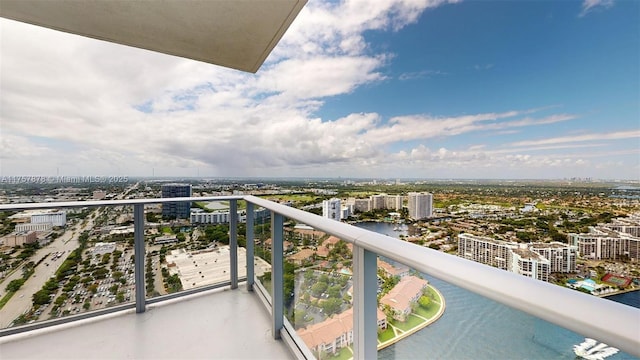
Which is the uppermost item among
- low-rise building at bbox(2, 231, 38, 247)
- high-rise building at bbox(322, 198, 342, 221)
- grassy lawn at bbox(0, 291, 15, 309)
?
high-rise building at bbox(322, 198, 342, 221)

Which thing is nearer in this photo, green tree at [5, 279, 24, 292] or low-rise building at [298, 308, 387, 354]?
low-rise building at [298, 308, 387, 354]

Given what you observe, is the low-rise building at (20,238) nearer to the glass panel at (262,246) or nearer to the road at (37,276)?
the road at (37,276)

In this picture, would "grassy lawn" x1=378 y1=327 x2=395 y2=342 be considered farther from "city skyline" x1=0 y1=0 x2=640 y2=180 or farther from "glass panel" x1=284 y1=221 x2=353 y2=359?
"city skyline" x1=0 y1=0 x2=640 y2=180

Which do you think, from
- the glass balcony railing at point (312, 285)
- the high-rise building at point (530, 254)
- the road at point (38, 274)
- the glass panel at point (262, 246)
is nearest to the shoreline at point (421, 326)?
the glass balcony railing at point (312, 285)

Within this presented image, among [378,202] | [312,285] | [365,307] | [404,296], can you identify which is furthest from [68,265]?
[378,202]

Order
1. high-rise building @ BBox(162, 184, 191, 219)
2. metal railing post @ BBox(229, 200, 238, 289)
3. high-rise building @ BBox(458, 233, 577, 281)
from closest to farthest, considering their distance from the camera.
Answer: high-rise building @ BBox(458, 233, 577, 281) → high-rise building @ BBox(162, 184, 191, 219) → metal railing post @ BBox(229, 200, 238, 289)

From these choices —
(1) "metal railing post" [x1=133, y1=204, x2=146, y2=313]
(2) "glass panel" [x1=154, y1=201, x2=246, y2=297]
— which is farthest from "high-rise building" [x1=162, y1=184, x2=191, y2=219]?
(1) "metal railing post" [x1=133, y1=204, x2=146, y2=313]
